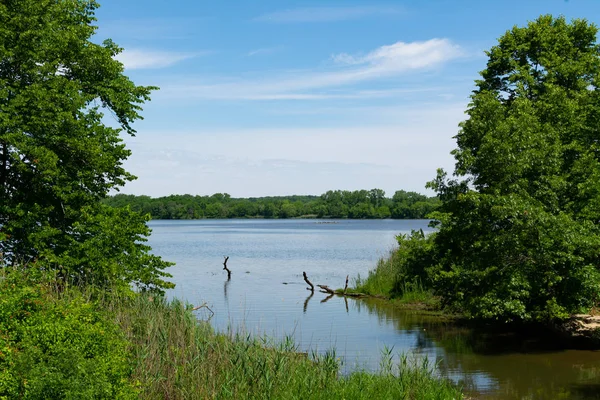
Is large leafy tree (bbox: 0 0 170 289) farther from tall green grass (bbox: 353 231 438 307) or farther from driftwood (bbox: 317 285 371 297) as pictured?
driftwood (bbox: 317 285 371 297)

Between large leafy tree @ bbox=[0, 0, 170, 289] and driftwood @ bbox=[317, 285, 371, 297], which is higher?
large leafy tree @ bbox=[0, 0, 170, 289]

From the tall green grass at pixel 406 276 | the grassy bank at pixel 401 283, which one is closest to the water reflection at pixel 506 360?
the tall green grass at pixel 406 276

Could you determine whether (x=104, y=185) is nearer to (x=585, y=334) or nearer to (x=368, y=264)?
(x=585, y=334)

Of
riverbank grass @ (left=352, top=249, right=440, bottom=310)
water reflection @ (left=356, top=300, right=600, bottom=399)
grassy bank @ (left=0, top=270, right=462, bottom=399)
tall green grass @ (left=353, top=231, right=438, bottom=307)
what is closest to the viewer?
grassy bank @ (left=0, top=270, right=462, bottom=399)

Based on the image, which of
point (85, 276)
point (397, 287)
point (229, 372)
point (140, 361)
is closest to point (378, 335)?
point (397, 287)

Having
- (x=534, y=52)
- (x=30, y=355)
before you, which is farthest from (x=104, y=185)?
(x=534, y=52)

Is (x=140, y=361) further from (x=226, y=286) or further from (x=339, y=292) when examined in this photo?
(x=226, y=286)

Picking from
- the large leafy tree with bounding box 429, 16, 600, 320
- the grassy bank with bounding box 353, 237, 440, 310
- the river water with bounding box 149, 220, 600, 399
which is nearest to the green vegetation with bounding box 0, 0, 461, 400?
the river water with bounding box 149, 220, 600, 399

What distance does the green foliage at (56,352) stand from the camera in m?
8.41

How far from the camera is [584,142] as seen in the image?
22078 millimetres

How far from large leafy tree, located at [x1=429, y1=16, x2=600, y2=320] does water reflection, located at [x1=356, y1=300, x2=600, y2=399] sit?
125cm

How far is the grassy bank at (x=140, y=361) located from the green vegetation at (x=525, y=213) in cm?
711

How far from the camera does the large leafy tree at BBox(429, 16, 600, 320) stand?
19.1 m

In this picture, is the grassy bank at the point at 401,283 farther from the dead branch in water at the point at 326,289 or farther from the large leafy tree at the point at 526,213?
the large leafy tree at the point at 526,213
